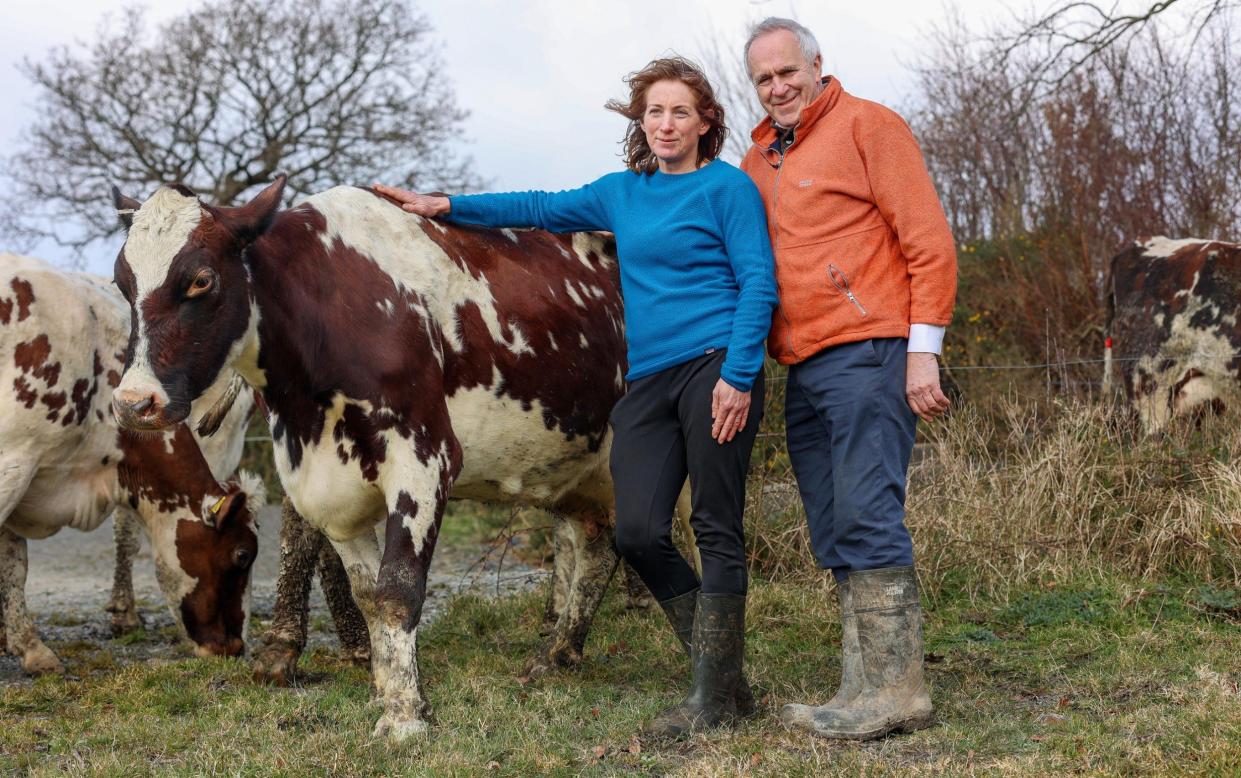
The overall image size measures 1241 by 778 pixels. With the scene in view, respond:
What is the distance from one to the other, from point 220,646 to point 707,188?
13.8 ft

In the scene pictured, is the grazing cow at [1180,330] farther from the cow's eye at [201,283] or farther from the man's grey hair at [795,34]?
the cow's eye at [201,283]

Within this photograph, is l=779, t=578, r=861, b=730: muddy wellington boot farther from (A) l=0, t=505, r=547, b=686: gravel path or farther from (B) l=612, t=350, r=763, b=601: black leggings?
(A) l=0, t=505, r=547, b=686: gravel path

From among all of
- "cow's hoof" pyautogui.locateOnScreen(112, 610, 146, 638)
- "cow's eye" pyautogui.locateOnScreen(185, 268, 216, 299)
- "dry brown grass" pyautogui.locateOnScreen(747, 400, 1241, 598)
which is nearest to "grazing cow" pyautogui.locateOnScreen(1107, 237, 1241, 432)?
"dry brown grass" pyautogui.locateOnScreen(747, 400, 1241, 598)

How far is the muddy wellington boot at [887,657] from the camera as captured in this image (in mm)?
4230

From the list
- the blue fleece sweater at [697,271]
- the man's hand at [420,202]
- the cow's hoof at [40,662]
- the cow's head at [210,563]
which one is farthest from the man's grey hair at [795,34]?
the cow's hoof at [40,662]

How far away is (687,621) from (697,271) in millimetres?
1294

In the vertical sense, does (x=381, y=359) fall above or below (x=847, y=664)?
above

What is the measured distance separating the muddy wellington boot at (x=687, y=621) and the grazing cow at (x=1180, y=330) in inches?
190

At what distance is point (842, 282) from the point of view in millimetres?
4273

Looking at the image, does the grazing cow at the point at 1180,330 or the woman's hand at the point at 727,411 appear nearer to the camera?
the woman's hand at the point at 727,411

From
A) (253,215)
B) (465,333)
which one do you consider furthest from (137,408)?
(465,333)

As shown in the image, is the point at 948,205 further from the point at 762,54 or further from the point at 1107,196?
the point at 762,54

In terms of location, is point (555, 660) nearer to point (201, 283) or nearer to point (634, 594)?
point (634, 594)

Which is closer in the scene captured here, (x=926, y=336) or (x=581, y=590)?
(x=926, y=336)
